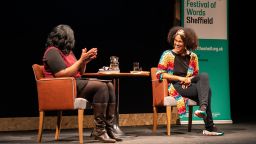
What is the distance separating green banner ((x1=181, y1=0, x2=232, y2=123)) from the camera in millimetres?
6684

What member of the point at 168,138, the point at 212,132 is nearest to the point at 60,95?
the point at 168,138

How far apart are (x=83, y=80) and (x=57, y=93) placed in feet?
0.92

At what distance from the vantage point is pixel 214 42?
6.75 metres

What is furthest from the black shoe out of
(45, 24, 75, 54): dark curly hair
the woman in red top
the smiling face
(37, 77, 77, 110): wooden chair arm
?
(45, 24, 75, 54): dark curly hair

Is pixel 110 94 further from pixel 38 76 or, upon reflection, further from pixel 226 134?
pixel 226 134

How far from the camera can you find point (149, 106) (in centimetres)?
705

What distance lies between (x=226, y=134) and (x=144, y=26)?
2323mm

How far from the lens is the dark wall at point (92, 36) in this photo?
6.16 metres

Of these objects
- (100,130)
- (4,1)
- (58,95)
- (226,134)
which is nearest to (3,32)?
(4,1)

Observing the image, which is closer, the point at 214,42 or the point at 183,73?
the point at 183,73

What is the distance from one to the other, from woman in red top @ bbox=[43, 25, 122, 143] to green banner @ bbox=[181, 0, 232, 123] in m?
2.34

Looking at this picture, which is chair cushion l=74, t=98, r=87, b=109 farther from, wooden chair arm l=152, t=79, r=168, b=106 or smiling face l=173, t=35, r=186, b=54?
smiling face l=173, t=35, r=186, b=54

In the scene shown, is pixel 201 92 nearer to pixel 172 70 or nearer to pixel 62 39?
pixel 172 70

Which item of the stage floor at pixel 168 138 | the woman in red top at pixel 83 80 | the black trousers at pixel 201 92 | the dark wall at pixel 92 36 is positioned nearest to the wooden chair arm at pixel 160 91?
the black trousers at pixel 201 92
